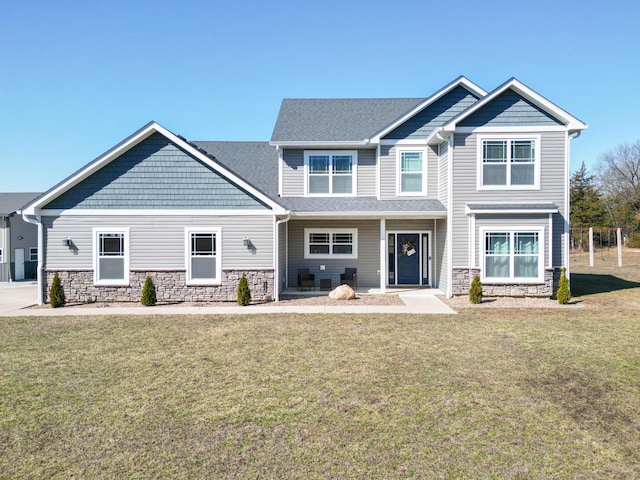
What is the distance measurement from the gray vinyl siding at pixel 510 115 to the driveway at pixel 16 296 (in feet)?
51.2

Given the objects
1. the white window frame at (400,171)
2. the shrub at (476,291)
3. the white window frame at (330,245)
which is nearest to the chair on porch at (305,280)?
the white window frame at (330,245)

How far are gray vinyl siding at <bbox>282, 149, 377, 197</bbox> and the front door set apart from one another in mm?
2284

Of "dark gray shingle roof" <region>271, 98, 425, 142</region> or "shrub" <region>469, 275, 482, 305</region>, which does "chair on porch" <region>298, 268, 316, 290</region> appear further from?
"shrub" <region>469, 275, 482, 305</region>

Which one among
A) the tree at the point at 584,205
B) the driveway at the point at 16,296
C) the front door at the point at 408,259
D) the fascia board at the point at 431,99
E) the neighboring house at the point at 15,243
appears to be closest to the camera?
the driveway at the point at 16,296

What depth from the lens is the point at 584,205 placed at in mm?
39531

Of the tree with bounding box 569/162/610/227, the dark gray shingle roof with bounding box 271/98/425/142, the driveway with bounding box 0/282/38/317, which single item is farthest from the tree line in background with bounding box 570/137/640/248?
the driveway with bounding box 0/282/38/317

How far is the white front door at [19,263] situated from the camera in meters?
22.1

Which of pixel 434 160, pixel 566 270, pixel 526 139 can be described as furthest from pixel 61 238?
pixel 566 270

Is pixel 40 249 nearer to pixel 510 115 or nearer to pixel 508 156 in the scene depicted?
pixel 508 156

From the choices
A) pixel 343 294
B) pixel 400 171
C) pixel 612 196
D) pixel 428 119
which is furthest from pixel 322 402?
pixel 612 196

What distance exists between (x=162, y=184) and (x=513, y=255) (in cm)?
1187

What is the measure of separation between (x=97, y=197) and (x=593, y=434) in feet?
46.6

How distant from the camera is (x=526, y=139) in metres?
14.0

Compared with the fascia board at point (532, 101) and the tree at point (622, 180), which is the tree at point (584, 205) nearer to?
the tree at point (622, 180)
